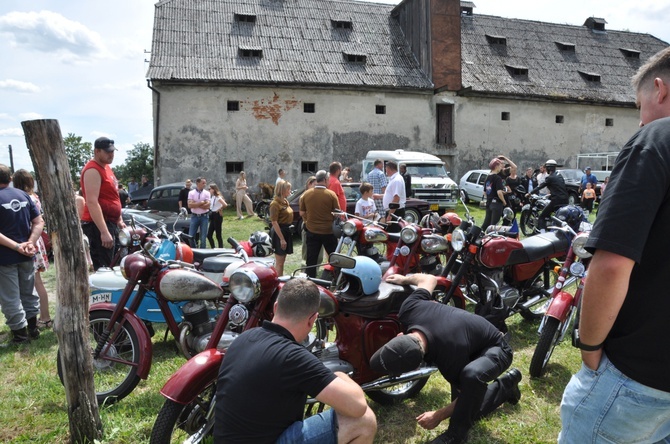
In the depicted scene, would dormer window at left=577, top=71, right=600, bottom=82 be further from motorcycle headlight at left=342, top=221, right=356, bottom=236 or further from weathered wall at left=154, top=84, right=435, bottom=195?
motorcycle headlight at left=342, top=221, right=356, bottom=236

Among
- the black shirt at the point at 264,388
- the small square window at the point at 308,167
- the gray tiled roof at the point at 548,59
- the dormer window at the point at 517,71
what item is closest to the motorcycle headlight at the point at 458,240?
the black shirt at the point at 264,388

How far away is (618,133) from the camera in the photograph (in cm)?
2844

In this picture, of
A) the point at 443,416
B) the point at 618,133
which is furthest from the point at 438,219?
the point at 618,133

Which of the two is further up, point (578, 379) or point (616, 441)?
point (578, 379)

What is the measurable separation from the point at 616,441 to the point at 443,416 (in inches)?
74.5

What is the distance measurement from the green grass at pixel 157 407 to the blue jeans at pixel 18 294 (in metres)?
0.39

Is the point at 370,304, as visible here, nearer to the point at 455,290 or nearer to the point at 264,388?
the point at 264,388

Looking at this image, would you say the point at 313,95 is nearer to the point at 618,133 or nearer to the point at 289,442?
the point at 618,133

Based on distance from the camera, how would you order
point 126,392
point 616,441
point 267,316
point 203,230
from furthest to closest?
point 203,230
point 126,392
point 267,316
point 616,441

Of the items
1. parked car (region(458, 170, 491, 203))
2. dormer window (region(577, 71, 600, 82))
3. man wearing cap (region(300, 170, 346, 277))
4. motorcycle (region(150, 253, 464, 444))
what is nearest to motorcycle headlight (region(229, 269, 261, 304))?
motorcycle (region(150, 253, 464, 444))

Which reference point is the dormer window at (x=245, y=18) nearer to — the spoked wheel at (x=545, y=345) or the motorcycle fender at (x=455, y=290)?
the motorcycle fender at (x=455, y=290)

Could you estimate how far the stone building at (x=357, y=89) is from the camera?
2248cm

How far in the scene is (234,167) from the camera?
23188 mm

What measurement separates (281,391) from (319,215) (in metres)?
4.90
